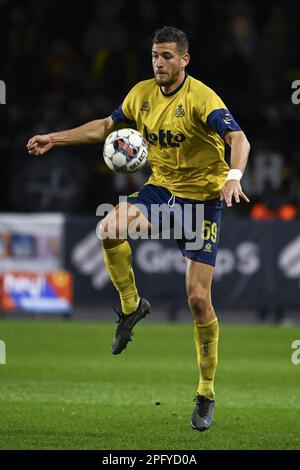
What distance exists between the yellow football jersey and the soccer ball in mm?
254

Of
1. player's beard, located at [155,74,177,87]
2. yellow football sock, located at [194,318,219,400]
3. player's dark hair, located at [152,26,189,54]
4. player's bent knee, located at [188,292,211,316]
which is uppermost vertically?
player's dark hair, located at [152,26,189,54]

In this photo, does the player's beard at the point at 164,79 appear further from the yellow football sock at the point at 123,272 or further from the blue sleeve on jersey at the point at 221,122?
the yellow football sock at the point at 123,272

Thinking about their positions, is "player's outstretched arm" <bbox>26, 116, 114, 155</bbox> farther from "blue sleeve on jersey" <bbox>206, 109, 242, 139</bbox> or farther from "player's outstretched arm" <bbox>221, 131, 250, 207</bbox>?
"player's outstretched arm" <bbox>221, 131, 250, 207</bbox>

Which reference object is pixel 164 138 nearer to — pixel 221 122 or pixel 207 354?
pixel 221 122

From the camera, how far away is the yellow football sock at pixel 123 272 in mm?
8734

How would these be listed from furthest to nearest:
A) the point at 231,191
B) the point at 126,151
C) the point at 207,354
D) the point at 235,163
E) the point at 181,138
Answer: the point at 207,354 < the point at 181,138 < the point at 126,151 < the point at 235,163 < the point at 231,191

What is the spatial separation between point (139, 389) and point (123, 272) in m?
2.53

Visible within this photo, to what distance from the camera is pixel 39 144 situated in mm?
8766

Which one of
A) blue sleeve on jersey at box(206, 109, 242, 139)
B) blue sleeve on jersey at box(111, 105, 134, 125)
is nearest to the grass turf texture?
blue sleeve on jersey at box(206, 109, 242, 139)

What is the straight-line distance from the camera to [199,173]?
8.82 metres

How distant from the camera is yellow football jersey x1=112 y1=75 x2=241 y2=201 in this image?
340 inches

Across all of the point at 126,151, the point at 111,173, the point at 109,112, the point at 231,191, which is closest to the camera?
the point at 231,191

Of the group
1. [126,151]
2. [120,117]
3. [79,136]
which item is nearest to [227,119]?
[126,151]
